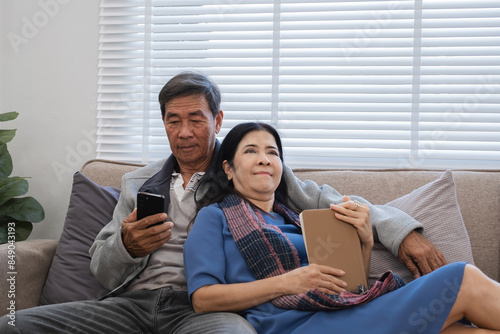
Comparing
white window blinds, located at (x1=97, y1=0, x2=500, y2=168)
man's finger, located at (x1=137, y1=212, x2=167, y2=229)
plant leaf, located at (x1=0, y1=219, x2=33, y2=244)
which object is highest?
white window blinds, located at (x1=97, y1=0, x2=500, y2=168)

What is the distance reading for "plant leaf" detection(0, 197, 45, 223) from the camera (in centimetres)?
229

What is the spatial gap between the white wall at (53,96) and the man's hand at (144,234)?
1.10m

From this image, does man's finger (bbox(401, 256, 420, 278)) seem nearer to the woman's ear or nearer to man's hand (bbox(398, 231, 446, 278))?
man's hand (bbox(398, 231, 446, 278))

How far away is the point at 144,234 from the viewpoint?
166cm

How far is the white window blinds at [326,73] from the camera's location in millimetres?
2375

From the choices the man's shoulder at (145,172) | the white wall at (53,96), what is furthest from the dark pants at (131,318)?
the white wall at (53,96)

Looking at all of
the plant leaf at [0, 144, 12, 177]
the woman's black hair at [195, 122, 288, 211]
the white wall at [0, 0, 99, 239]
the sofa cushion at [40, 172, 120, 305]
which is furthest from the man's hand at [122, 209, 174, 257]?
the white wall at [0, 0, 99, 239]

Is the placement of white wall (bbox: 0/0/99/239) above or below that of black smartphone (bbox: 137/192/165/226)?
above

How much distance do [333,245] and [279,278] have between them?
19 centimetres

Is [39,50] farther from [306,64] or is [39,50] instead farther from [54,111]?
[306,64]

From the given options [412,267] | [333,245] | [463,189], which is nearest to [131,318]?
[333,245]

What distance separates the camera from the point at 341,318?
4.62ft

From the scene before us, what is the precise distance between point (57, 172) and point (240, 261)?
146 cm

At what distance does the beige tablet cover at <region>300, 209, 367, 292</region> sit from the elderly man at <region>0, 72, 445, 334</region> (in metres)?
0.20
